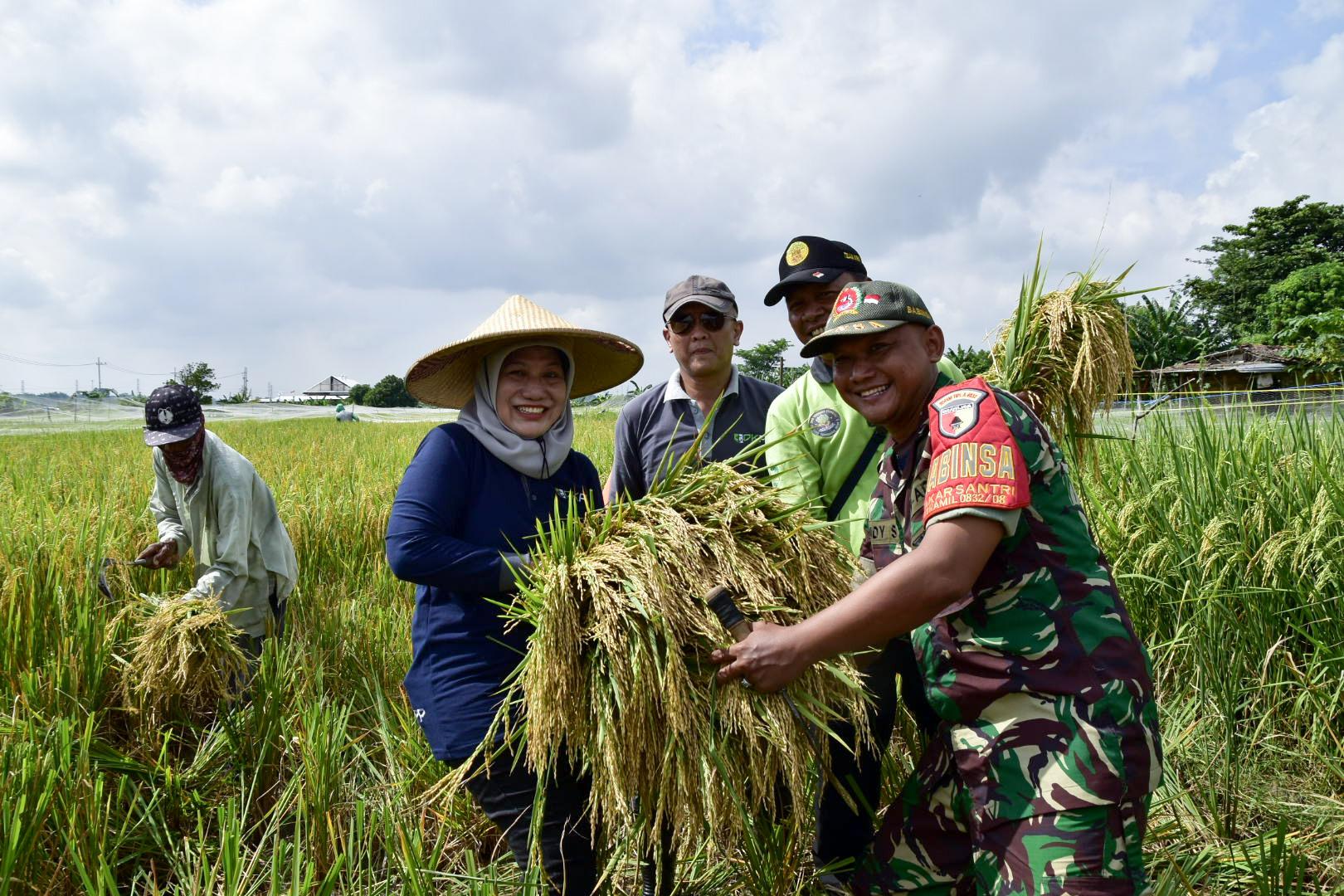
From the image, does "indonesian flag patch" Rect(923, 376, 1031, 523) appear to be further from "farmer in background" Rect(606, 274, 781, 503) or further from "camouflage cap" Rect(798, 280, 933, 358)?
"farmer in background" Rect(606, 274, 781, 503)

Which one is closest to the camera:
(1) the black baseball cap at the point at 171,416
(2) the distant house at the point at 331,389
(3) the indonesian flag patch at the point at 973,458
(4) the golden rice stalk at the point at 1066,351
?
(3) the indonesian flag patch at the point at 973,458

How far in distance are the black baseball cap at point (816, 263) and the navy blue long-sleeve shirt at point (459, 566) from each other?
1142mm

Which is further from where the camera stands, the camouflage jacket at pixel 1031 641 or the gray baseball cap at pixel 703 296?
the gray baseball cap at pixel 703 296

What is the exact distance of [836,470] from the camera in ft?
8.15

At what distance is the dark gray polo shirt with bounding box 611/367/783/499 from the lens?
122 inches

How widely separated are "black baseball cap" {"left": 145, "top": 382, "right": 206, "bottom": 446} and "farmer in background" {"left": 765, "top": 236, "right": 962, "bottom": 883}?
247 centimetres

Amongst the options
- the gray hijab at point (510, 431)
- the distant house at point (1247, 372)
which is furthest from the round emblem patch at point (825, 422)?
the distant house at point (1247, 372)

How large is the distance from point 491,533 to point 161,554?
231cm

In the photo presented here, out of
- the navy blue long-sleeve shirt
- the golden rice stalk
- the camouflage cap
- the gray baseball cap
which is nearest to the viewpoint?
the camouflage cap

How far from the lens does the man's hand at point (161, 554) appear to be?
11.5ft

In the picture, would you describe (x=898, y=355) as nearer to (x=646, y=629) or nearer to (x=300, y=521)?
(x=646, y=629)

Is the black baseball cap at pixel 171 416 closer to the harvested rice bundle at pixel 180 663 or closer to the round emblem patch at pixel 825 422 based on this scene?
the harvested rice bundle at pixel 180 663

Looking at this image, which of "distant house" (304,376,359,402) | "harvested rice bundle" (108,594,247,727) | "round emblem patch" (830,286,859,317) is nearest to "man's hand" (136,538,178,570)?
"harvested rice bundle" (108,594,247,727)

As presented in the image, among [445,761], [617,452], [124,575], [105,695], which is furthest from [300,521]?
[445,761]
